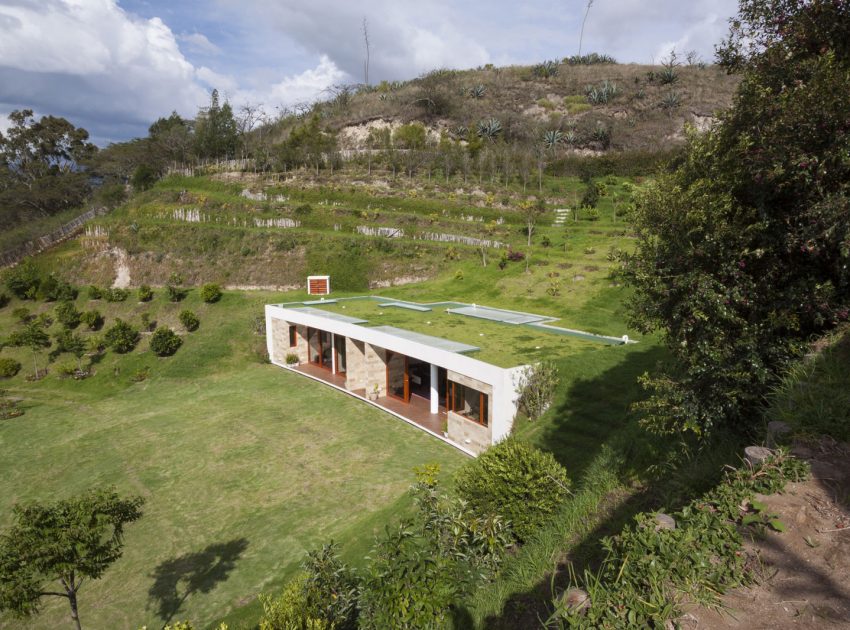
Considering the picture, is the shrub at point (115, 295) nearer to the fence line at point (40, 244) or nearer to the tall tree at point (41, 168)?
the fence line at point (40, 244)

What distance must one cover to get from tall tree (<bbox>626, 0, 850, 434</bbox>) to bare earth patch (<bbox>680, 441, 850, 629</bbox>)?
7.73 feet

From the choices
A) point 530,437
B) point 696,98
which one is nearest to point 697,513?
point 530,437

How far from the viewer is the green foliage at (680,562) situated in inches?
149

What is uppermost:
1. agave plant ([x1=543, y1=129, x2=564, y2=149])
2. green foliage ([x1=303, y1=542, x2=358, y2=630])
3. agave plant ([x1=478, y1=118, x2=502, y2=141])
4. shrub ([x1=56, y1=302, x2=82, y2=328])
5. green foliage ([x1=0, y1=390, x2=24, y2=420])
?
agave plant ([x1=478, y1=118, x2=502, y2=141])

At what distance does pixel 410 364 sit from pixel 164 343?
16.9m

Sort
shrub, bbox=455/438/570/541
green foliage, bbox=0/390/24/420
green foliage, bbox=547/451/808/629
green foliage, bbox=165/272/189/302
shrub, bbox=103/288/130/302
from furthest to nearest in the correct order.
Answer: shrub, bbox=103/288/130/302 < green foliage, bbox=165/272/189/302 < green foliage, bbox=0/390/24/420 < shrub, bbox=455/438/570/541 < green foliage, bbox=547/451/808/629

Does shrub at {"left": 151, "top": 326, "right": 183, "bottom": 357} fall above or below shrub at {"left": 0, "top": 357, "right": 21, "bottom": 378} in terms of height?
above

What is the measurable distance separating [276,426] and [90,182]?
241ft

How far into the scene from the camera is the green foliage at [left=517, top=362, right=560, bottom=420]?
1434cm

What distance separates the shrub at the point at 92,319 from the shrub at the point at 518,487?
3473 cm

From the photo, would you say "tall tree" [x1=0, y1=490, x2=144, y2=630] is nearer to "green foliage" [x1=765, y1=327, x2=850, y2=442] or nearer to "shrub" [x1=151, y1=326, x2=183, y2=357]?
"green foliage" [x1=765, y1=327, x2=850, y2=442]

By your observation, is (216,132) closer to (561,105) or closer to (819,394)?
(561,105)

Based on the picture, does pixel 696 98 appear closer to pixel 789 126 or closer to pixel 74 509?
pixel 789 126

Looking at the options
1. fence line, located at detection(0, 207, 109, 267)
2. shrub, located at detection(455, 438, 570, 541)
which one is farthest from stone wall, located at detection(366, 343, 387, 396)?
fence line, located at detection(0, 207, 109, 267)
